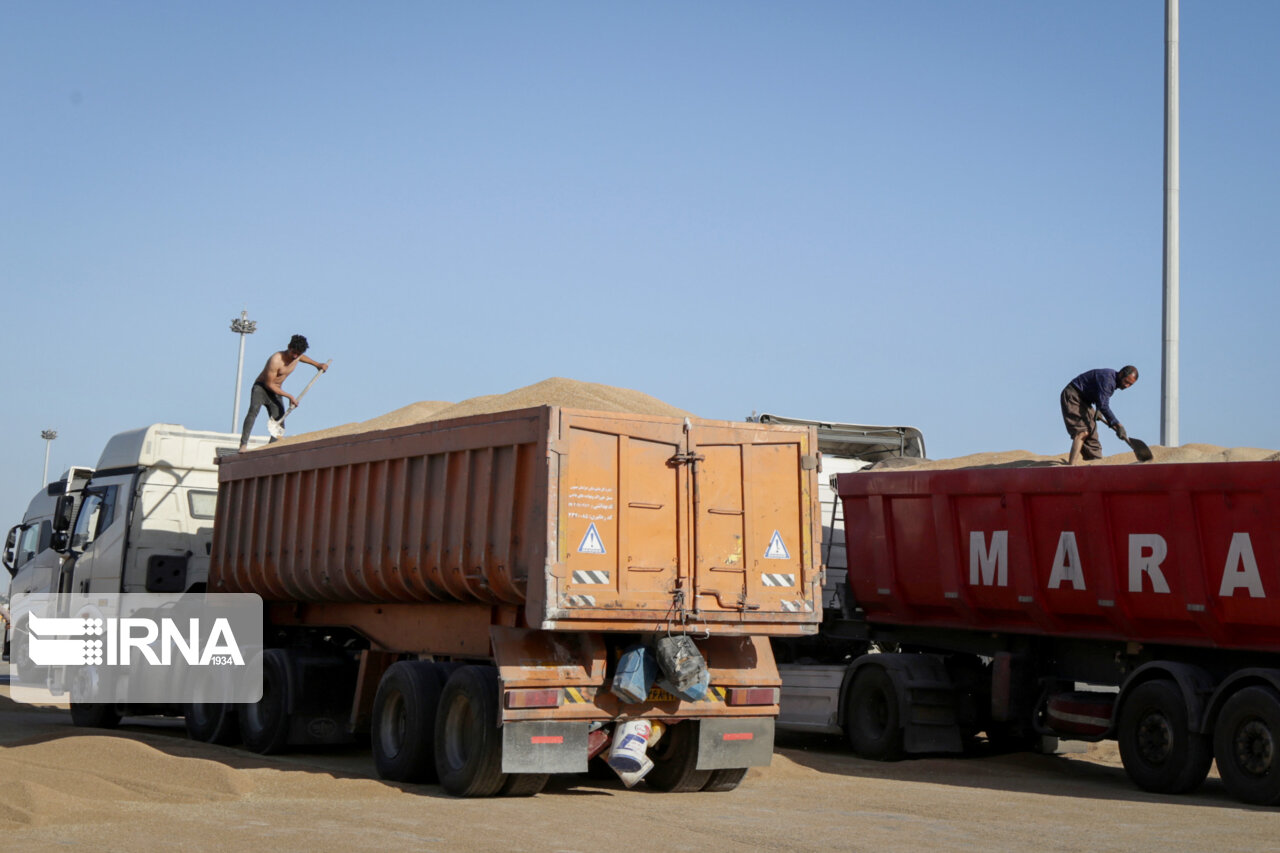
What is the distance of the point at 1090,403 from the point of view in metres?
16.1

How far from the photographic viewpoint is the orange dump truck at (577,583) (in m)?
10.5

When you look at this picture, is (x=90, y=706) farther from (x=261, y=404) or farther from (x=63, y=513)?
(x=261, y=404)

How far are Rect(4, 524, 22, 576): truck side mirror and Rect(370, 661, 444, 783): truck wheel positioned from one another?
10340 mm

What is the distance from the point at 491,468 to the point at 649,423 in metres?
1.27

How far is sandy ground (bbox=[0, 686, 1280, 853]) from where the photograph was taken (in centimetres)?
886

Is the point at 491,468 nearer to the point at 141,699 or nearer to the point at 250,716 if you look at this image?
the point at 250,716

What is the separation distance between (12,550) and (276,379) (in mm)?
6109

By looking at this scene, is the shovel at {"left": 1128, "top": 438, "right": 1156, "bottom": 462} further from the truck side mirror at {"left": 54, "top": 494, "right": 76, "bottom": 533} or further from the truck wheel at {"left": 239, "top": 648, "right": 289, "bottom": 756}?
the truck side mirror at {"left": 54, "top": 494, "right": 76, "bottom": 533}

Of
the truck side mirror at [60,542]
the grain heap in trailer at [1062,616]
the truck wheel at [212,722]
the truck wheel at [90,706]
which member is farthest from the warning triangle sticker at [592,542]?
the truck side mirror at [60,542]

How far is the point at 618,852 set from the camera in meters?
8.41

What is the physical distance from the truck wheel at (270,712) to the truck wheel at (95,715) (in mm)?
3037

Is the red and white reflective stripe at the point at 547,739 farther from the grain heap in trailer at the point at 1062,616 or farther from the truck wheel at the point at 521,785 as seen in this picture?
the grain heap in trailer at the point at 1062,616

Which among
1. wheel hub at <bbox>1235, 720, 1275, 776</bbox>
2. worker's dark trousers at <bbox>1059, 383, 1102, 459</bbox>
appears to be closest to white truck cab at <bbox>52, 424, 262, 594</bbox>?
worker's dark trousers at <bbox>1059, 383, 1102, 459</bbox>

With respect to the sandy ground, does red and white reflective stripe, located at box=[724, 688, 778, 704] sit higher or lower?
higher
